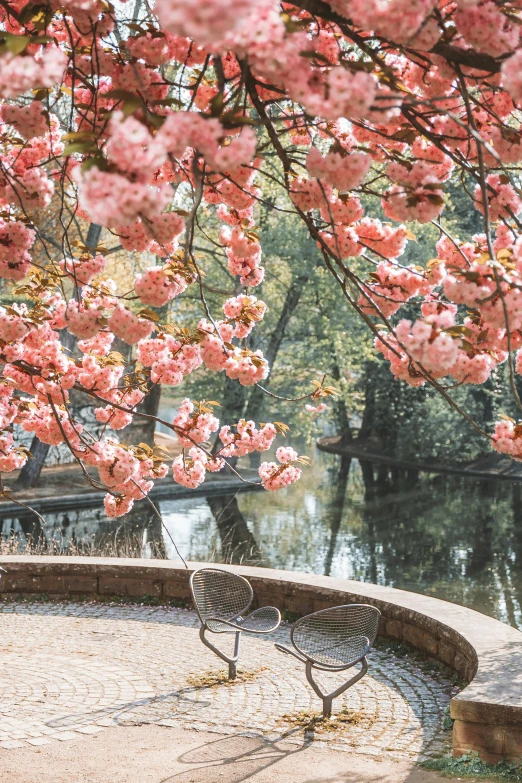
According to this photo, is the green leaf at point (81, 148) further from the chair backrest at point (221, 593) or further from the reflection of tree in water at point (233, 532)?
the reflection of tree in water at point (233, 532)

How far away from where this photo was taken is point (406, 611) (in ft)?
23.7

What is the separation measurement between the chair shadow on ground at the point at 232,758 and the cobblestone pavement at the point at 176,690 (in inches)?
6.0

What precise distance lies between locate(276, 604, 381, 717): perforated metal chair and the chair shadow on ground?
533 mm

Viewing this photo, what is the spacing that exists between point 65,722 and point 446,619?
2.94m

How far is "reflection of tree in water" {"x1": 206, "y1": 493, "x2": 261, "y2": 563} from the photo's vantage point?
48.7 ft

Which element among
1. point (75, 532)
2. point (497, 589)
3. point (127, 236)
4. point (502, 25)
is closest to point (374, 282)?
point (127, 236)

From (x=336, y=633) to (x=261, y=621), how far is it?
38.3 inches

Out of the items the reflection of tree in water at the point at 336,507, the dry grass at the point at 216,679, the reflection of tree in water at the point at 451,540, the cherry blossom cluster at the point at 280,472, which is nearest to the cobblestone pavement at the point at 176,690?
the dry grass at the point at 216,679

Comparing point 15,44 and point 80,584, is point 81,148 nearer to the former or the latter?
point 15,44

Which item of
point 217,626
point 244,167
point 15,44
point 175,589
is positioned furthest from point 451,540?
point 15,44

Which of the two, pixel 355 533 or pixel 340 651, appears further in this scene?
pixel 355 533

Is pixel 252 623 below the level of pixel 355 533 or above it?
below

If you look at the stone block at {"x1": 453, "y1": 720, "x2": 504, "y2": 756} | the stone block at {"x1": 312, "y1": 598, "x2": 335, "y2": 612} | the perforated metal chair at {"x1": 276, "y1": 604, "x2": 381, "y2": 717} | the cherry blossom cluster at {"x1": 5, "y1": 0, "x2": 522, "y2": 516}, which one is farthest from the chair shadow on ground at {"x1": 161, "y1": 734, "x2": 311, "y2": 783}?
the stone block at {"x1": 312, "y1": 598, "x2": 335, "y2": 612}

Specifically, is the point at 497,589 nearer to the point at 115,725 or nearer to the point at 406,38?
the point at 115,725
